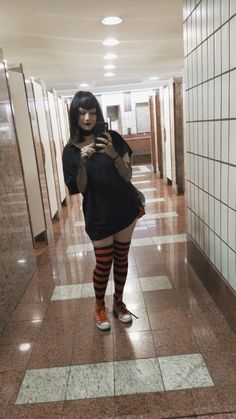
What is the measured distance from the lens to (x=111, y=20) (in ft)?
12.8

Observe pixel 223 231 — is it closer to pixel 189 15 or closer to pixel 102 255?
pixel 102 255

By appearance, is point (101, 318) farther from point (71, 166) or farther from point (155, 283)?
point (71, 166)

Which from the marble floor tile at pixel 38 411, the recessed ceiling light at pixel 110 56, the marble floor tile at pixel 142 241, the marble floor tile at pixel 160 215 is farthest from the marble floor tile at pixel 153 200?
the marble floor tile at pixel 38 411

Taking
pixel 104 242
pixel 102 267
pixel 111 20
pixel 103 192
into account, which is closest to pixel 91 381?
pixel 102 267

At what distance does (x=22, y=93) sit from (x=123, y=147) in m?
1.99

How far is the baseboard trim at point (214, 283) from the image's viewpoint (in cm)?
204

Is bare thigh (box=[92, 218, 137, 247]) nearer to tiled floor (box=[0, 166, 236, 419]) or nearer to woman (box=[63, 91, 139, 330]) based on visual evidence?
woman (box=[63, 91, 139, 330])

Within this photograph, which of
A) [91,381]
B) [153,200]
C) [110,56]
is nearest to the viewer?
[91,381]

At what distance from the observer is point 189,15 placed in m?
2.42

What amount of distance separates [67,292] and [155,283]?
749 mm

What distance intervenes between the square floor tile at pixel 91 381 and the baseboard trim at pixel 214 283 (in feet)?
2.66

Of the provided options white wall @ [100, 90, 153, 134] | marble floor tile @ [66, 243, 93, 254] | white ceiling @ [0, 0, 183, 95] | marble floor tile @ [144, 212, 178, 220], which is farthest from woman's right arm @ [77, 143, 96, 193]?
white wall @ [100, 90, 153, 134]

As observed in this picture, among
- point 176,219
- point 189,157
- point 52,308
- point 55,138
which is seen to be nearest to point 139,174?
point 55,138

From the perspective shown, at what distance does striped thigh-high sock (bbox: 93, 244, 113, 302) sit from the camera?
2.05m
